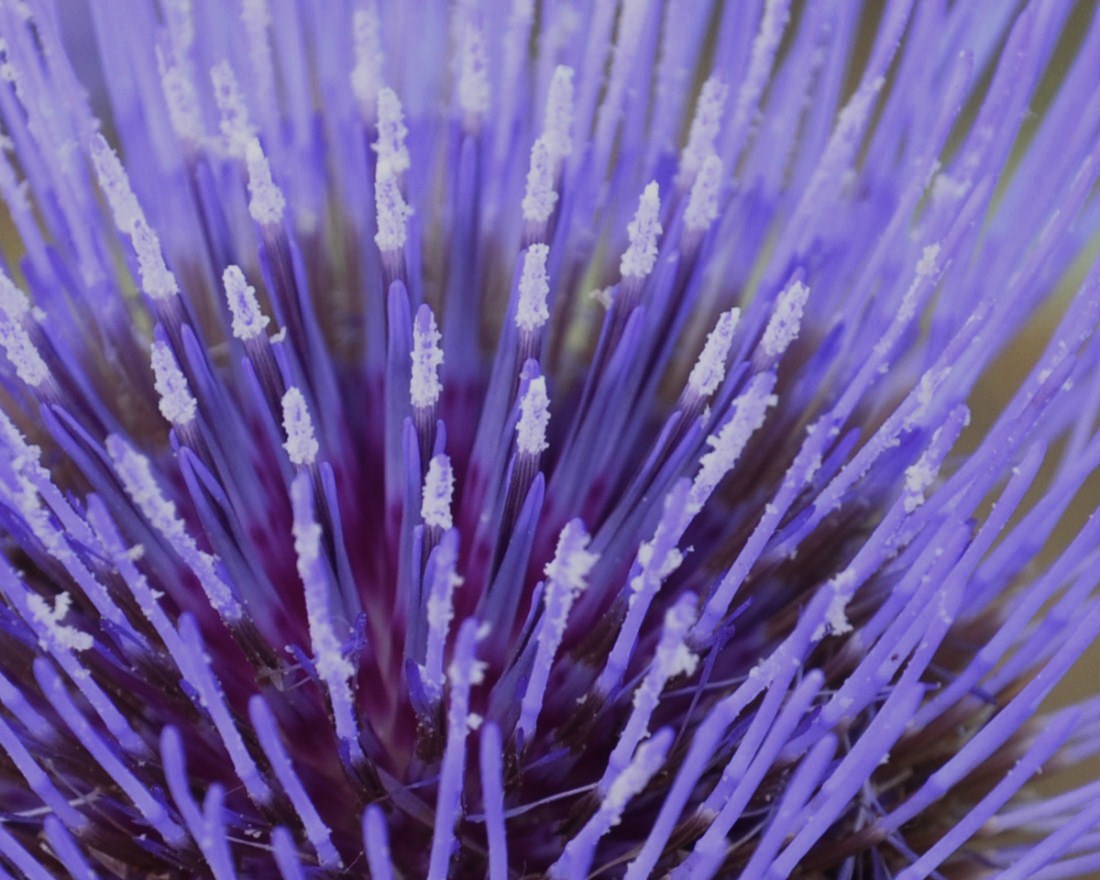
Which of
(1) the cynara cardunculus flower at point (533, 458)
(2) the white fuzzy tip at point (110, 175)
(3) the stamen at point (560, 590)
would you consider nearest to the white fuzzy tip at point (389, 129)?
(1) the cynara cardunculus flower at point (533, 458)

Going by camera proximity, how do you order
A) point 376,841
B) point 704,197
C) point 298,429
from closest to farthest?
point 376,841 → point 298,429 → point 704,197

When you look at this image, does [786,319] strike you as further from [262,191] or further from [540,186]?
[262,191]

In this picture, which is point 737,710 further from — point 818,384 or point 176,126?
point 176,126

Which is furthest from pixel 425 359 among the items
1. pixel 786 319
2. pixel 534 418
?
pixel 786 319

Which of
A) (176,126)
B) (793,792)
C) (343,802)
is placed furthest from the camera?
(176,126)

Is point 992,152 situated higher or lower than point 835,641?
higher

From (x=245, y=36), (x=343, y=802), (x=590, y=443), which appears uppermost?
(x=245, y=36)

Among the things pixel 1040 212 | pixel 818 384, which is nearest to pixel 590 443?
pixel 818 384
